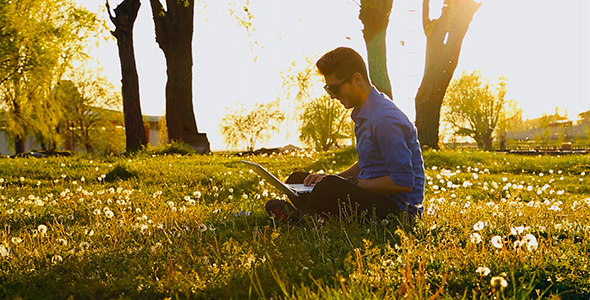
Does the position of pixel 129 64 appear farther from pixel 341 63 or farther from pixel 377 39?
pixel 341 63

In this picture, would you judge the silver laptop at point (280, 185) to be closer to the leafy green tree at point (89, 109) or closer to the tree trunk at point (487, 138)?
the leafy green tree at point (89, 109)

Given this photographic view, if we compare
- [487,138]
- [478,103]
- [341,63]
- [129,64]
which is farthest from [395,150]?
[487,138]

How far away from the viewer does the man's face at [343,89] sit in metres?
4.95

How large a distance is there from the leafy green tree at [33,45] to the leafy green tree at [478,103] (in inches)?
1903

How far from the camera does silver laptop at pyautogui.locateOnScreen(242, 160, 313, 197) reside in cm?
503

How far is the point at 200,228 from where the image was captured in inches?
178

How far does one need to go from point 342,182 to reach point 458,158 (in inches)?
430

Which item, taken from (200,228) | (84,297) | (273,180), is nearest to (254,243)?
(200,228)

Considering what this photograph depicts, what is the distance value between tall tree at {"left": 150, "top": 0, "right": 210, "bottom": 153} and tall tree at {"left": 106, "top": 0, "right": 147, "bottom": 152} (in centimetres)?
106

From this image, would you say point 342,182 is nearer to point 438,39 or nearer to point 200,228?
point 200,228

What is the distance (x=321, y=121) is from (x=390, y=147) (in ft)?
183

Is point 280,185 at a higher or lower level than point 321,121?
lower

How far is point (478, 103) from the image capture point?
67.2m

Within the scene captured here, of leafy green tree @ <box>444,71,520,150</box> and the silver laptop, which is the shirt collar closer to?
the silver laptop
